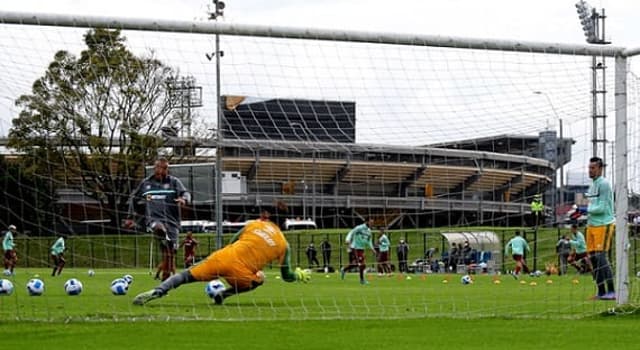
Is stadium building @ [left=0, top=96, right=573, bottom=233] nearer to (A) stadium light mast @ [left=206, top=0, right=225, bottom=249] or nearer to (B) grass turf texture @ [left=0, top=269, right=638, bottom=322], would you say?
(A) stadium light mast @ [left=206, top=0, right=225, bottom=249]

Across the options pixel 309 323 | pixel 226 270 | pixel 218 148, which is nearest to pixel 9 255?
pixel 218 148

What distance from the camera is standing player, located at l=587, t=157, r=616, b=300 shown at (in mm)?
16078

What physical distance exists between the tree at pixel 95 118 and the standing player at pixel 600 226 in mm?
5881

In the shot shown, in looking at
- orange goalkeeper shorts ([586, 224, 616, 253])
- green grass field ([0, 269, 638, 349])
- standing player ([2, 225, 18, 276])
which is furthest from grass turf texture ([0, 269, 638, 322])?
standing player ([2, 225, 18, 276])

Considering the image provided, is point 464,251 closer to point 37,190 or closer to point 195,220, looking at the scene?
point 195,220

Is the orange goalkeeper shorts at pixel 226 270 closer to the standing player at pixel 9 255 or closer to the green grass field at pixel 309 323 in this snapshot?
the green grass field at pixel 309 323

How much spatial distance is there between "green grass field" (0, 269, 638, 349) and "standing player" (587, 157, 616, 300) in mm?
434

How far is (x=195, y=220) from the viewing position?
18969mm

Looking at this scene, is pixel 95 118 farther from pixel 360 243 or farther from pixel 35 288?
pixel 360 243

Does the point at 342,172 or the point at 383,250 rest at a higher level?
the point at 342,172

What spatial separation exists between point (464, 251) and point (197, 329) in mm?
33274

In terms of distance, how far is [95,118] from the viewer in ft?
50.5

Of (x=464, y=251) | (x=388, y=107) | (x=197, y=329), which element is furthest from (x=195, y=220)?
(x=464, y=251)

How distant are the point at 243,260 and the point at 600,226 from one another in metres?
4.99
